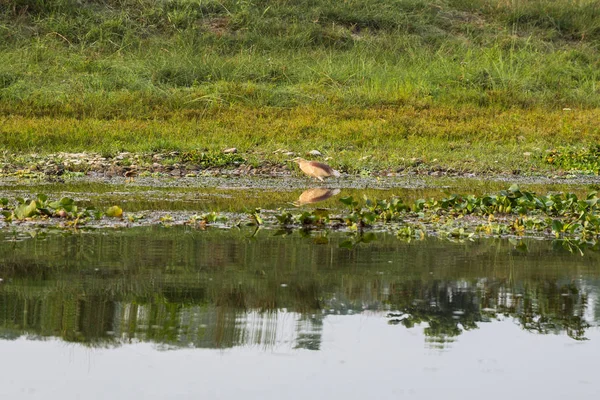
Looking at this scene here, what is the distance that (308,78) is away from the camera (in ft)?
53.9

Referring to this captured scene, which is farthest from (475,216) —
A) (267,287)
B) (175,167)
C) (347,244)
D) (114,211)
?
(175,167)

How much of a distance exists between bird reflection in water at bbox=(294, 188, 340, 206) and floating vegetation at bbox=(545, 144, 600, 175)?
349 centimetres

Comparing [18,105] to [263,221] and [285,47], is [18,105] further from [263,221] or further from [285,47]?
[263,221]

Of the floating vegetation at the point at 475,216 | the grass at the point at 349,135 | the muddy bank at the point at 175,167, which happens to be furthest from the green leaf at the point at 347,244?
the grass at the point at 349,135

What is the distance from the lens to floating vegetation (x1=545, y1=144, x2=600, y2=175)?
11938 millimetres

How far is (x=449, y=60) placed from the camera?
17984 millimetres

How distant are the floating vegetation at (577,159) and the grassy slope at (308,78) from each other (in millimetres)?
341

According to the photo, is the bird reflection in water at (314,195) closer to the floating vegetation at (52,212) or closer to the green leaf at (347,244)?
the floating vegetation at (52,212)

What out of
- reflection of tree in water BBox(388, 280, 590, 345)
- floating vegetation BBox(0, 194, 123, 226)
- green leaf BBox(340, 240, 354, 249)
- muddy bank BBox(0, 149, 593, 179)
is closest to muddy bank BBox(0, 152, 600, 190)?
muddy bank BBox(0, 149, 593, 179)

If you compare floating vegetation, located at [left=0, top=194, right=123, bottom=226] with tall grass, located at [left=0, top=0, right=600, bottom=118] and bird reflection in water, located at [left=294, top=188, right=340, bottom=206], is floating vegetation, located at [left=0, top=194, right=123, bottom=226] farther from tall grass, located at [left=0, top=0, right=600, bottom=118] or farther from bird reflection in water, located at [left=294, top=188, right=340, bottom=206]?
tall grass, located at [left=0, top=0, right=600, bottom=118]

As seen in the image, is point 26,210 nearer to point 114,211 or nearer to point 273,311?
point 114,211

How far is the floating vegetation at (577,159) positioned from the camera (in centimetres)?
1194

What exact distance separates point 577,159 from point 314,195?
428cm

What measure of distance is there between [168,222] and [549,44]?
48.5 feet
